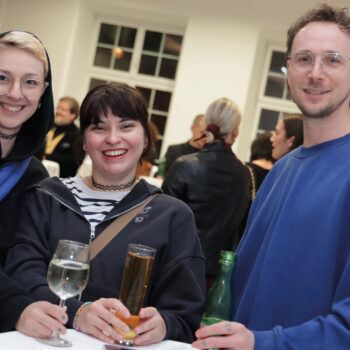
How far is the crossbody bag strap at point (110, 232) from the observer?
1608 mm

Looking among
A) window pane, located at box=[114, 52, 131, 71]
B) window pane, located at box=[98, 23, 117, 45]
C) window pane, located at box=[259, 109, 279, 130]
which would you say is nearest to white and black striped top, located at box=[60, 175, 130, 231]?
window pane, located at box=[259, 109, 279, 130]

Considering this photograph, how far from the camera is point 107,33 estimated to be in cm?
846

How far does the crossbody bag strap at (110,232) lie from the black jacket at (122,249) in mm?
13

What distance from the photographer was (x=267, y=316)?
142 centimetres

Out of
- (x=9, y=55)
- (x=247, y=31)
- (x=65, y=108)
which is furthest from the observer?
(x=247, y=31)

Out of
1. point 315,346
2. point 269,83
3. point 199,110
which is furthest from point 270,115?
point 315,346

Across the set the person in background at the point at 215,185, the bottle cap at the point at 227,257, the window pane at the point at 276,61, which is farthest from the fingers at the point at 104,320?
the window pane at the point at 276,61

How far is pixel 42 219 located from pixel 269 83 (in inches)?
267

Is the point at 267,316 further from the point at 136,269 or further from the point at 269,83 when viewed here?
the point at 269,83

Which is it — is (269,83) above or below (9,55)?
above

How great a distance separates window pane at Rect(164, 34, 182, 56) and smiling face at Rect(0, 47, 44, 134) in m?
6.60

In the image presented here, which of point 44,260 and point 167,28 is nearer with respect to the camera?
point 44,260

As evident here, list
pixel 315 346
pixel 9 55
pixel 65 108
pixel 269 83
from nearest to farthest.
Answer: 1. pixel 315 346
2. pixel 9 55
3. pixel 65 108
4. pixel 269 83

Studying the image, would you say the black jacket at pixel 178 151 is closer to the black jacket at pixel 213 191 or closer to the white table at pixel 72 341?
the black jacket at pixel 213 191
